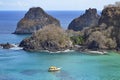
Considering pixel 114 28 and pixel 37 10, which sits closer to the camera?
pixel 114 28

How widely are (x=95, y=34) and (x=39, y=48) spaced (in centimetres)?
1659

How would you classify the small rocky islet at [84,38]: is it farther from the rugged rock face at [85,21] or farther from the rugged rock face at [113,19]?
the rugged rock face at [85,21]

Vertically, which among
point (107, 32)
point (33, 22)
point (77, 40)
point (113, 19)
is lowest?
point (77, 40)

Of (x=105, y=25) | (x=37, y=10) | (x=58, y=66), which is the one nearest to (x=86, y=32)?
(x=105, y=25)

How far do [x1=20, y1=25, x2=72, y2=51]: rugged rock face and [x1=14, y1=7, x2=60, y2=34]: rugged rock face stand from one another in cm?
5795

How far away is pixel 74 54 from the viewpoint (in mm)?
110375

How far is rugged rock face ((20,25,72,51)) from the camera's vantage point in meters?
117

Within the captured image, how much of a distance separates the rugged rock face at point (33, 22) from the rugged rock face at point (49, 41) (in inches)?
2281

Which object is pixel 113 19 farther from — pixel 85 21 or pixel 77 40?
pixel 85 21

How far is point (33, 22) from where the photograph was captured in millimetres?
180625

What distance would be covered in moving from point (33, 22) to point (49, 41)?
210 feet

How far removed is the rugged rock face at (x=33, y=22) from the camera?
17888 centimetres

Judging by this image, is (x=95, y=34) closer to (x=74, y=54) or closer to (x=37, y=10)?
(x=74, y=54)

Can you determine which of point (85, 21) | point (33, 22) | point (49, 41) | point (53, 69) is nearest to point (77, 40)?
point (49, 41)
